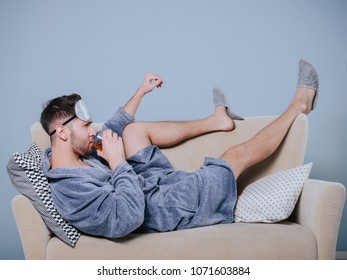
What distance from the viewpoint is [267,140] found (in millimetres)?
2410

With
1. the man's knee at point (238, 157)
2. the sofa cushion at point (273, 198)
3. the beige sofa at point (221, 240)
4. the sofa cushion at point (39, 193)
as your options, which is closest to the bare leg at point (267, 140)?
the man's knee at point (238, 157)

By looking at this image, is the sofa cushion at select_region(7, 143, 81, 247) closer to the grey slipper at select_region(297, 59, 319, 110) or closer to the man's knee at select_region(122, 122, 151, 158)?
the man's knee at select_region(122, 122, 151, 158)

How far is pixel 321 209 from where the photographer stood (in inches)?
79.4

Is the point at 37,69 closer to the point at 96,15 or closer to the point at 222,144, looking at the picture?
the point at 96,15

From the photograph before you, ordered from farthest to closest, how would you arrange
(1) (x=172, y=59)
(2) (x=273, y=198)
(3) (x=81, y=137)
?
(1) (x=172, y=59), (3) (x=81, y=137), (2) (x=273, y=198)

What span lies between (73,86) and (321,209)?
1804mm

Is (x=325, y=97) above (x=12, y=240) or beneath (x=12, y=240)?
above

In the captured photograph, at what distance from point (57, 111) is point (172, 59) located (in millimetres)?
1144

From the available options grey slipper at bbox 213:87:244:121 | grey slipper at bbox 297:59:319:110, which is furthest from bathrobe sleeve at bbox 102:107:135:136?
grey slipper at bbox 297:59:319:110

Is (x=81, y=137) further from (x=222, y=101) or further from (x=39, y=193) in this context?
(x=222, y=101)

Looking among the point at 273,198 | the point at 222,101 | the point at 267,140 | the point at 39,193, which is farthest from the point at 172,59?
the point at 39,193

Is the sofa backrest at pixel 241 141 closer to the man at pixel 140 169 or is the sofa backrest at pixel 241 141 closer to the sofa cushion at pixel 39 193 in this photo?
the man at pixel 140 169
